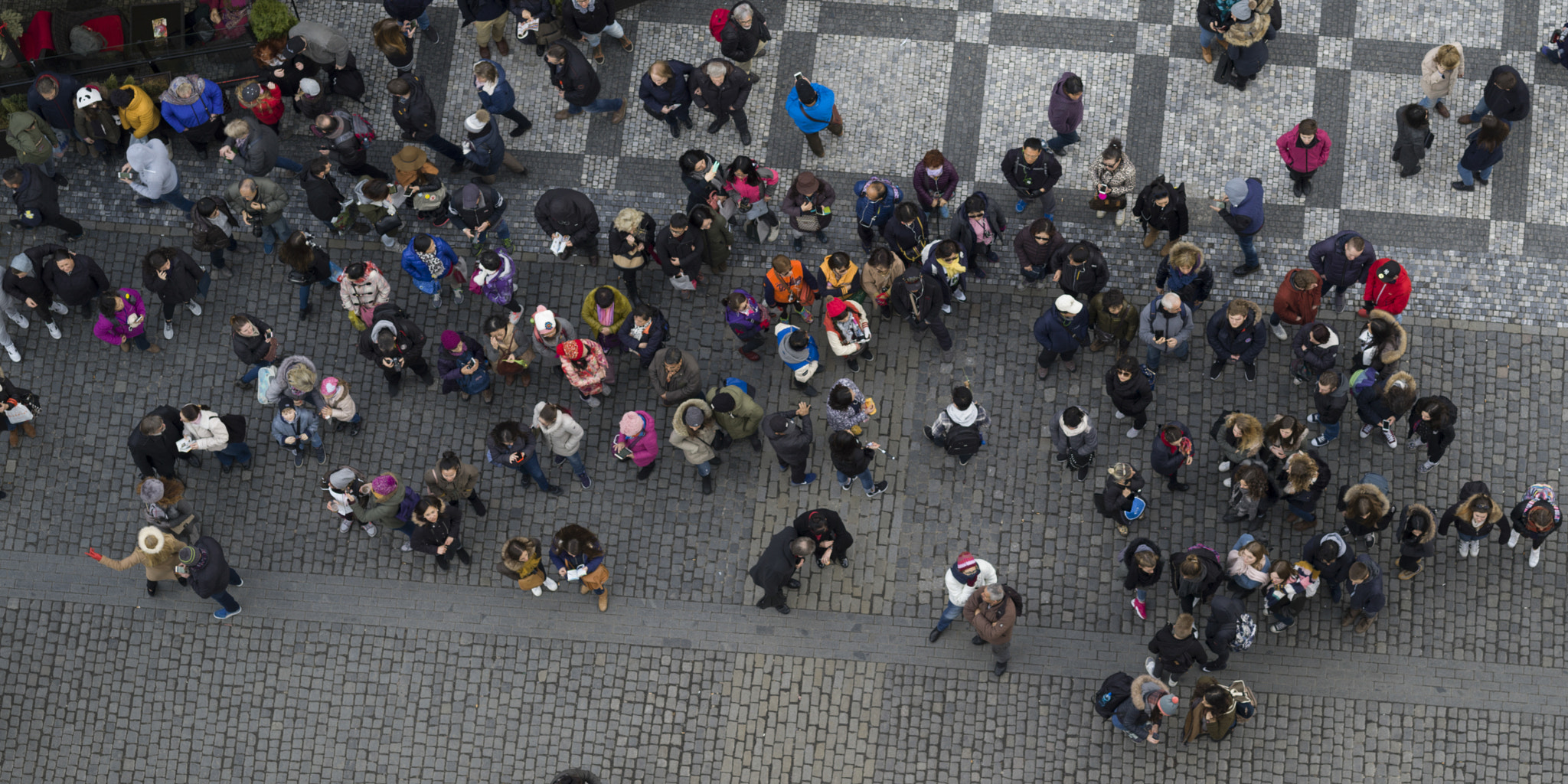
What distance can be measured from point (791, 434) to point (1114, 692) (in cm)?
402

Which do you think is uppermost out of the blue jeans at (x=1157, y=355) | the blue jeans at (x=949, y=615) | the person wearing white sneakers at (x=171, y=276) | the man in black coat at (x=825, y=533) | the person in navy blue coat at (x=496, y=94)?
the person in navy blue coat at (x=496, y=94)

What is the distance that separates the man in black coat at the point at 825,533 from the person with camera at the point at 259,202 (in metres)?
7.15

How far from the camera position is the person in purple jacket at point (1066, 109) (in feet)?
50.3

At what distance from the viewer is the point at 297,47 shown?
16516 mm

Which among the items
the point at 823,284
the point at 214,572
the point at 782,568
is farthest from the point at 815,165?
the point at 214,572

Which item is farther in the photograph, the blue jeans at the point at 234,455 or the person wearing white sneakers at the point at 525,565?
the blue jeans at the point at 234,455

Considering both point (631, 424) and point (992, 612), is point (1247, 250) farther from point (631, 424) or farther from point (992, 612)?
point (631, 424)

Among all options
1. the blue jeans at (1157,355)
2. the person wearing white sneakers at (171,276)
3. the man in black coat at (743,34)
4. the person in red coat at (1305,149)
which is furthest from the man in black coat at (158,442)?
the person in red coat at (1305,149)

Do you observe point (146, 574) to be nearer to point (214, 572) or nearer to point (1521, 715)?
point (214, 572)

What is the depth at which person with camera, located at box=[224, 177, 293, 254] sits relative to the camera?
51.5 ft

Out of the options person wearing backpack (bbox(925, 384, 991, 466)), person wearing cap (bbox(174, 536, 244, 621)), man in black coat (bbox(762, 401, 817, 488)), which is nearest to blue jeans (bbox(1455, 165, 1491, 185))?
person wearing backpack (bbox(925, 384, 991, 466))

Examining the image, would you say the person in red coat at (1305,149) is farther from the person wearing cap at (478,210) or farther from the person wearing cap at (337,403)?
the person wearing cap at (337,403)

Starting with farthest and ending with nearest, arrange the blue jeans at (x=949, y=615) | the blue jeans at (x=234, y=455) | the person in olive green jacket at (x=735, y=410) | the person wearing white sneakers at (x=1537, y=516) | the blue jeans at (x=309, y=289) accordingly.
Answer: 1. the blue jeans at (x=309, y=289)
2. the blue jeans at (x=234, y=455)
3. the person in olive green jacket at (x=735, y=410)
4. the blue jeans at (x=949, y=615)
5. the person wearing white sneakers at (x=1537, y=516)

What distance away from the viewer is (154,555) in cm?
1423
